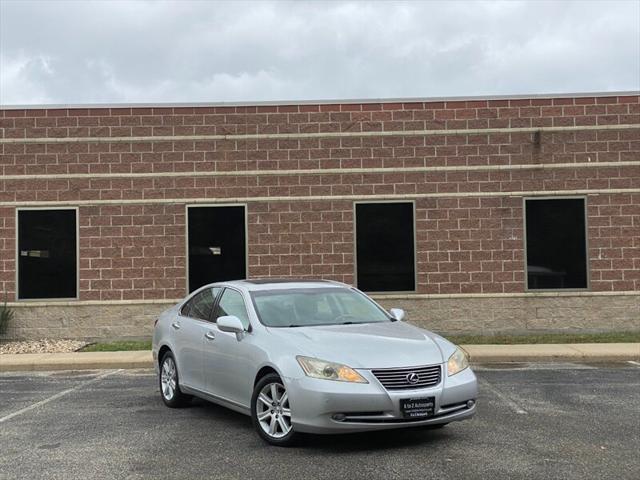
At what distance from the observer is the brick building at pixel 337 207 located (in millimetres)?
14469

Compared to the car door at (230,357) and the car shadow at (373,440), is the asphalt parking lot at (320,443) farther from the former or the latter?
the car door at (230,357)

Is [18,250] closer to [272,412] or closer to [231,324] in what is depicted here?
[231,324]

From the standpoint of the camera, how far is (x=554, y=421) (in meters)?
7.16

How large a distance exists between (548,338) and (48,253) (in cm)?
1031

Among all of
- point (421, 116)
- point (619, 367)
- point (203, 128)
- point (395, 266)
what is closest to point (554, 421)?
point (619, 367)

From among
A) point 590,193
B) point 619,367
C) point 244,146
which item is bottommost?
point 619,367

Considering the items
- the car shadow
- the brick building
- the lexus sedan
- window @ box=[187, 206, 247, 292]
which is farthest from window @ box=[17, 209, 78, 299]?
the car shadow

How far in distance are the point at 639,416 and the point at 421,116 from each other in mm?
8558

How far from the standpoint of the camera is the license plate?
5.72m

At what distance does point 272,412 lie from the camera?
20.3 ft

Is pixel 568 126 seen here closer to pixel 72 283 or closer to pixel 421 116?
pixel 421 116

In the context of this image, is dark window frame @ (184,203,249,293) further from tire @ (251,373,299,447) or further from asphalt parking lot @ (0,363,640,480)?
tire @ (251,373,299,447)

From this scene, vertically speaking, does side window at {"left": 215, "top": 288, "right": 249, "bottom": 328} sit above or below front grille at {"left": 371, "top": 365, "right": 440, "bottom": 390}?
above

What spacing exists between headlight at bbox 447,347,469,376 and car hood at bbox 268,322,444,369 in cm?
11
